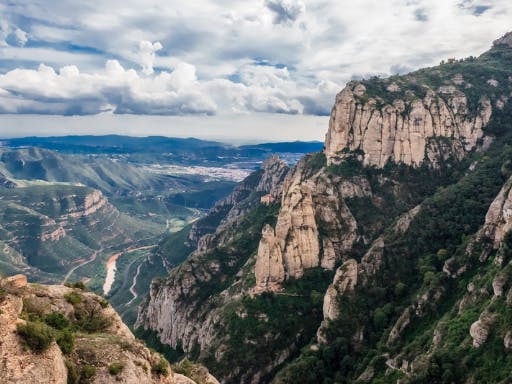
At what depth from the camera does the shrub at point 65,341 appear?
4320cm

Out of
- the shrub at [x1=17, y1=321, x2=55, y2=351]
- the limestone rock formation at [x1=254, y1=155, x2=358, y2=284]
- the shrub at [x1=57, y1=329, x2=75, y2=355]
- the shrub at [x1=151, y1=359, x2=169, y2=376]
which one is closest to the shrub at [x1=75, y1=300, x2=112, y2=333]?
the shrub at [x1=151, y1=359, x2=169, y2=376]

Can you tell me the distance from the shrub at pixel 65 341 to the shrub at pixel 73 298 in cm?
1558

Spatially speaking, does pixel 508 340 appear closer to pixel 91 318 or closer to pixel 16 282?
pixel 91 318

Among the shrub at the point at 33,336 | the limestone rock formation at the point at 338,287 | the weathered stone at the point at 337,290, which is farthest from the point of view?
the limestone rock formation at the point at 338,287

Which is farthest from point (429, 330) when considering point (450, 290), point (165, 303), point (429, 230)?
point (165, 303)

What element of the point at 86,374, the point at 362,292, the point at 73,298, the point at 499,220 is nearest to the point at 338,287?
the point at 362,292

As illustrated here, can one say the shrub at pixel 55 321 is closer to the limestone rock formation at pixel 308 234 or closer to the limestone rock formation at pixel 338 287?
the limestone rock formation at pixel 338 287

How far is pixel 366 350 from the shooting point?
121938 mm

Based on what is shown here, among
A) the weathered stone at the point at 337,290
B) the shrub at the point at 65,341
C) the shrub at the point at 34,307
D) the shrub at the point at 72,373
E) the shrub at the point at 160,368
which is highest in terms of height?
the shrub at the point at 34,307

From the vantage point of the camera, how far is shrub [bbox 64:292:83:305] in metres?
59.5

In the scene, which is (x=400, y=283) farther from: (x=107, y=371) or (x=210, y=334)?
(x=107, y=371)

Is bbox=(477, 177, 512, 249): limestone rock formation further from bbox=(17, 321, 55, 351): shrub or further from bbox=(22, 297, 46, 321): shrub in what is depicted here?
bbox=(17, 321, 55, 351): shrub

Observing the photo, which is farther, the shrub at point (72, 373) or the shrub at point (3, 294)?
the shrub at point (72, 373)

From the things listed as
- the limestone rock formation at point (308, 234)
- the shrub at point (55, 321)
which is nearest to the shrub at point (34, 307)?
the shrub at point (55, 321)
